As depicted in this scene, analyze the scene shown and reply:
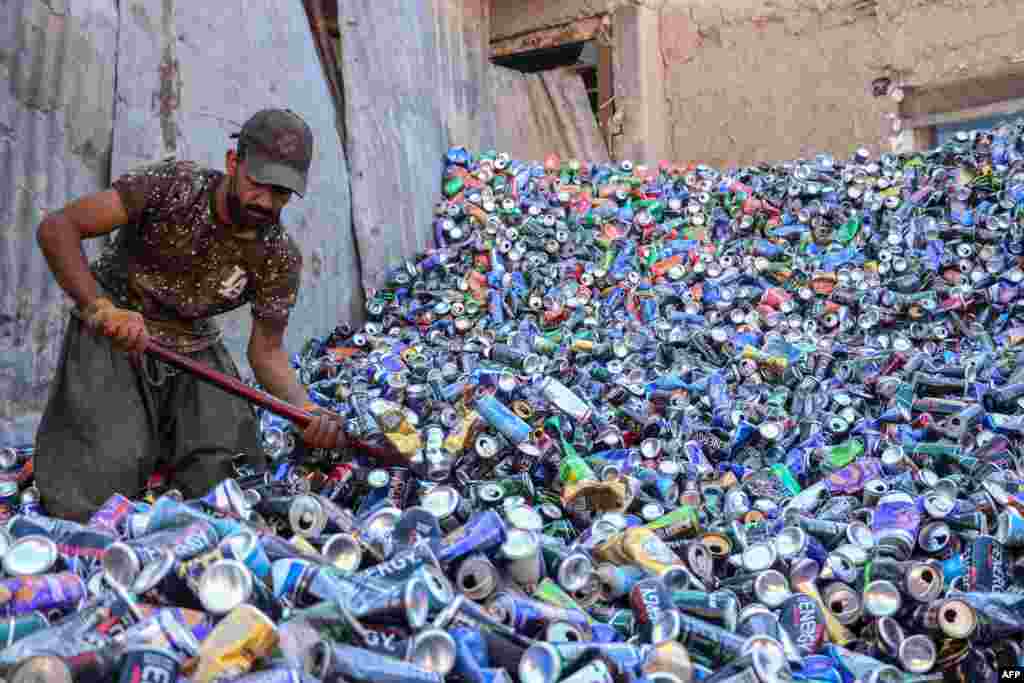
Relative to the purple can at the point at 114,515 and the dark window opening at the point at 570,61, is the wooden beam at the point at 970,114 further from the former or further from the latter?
the purple can at the point at 114,515

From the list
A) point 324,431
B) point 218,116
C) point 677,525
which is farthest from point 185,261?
point 218,116

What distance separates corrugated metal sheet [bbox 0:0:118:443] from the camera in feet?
12.4

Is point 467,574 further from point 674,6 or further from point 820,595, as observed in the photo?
point 674,6

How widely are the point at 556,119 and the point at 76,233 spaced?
22.0 ft

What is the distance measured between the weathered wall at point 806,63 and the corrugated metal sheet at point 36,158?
5.91 metres

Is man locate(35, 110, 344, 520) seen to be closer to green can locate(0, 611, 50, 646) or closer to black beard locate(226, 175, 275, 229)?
black beard locate(226, 175, 275, 229)

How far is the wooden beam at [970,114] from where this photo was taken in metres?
7.72

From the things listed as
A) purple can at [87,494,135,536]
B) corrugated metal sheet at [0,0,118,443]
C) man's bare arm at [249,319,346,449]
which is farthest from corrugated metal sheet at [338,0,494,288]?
purple can at [87,494,135,536]

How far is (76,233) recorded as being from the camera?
270cm

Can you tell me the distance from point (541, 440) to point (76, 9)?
2838 millimetres

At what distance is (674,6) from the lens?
8.73 m

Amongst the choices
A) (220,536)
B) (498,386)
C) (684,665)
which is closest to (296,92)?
(498,386)

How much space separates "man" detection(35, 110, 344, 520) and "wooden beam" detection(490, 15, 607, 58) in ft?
21.0

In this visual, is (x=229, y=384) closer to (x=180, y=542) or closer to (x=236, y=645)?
(x=180, y=542)
